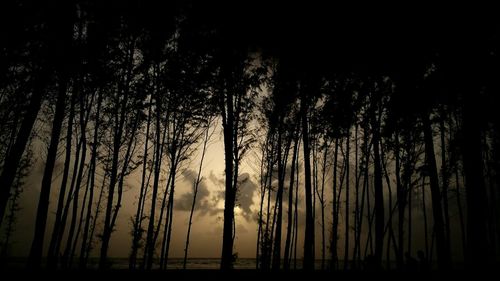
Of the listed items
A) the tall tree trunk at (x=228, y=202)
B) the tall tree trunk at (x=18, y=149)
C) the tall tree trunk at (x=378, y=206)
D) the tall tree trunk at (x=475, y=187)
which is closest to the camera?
the tall tree trunk at (x=475, y=187)

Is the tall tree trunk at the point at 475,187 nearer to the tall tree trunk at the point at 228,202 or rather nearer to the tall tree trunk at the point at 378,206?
the tall tree trunk at the point at 228,202

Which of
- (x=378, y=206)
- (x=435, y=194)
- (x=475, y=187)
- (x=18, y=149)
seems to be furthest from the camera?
(x=378, y=206)

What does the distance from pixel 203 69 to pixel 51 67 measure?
526cm

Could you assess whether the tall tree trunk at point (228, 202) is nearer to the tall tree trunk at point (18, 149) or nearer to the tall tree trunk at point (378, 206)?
the tall tree trunk at point (18, 149)

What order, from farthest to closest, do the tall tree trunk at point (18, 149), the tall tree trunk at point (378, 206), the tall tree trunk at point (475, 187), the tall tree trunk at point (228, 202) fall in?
the tall tree trunk at point (378, 206) → the tall tree trunk at point (228, 202) → the tall tree trunk at point (18, 149) → the tall tree trunk at point (475, 187)

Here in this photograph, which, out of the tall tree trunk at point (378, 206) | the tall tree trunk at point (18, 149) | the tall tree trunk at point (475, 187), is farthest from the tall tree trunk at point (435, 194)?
the tall tree trunk at point (18, 149)

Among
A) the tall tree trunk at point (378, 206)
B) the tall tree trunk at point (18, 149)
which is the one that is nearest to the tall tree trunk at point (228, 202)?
the tall tree trunk at point (18, 149)

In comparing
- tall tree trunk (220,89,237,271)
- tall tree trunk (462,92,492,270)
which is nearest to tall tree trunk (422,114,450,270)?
tall tree trunk (462,92,492,270)

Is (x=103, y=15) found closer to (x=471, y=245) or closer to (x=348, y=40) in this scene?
(x=348, y=40)

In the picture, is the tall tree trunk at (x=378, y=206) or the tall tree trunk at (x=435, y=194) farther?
the tall tree trunk at (x=378, y=206)

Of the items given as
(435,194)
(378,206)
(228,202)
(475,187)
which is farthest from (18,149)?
(378,206)

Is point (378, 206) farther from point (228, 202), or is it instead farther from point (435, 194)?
point (228, 202)

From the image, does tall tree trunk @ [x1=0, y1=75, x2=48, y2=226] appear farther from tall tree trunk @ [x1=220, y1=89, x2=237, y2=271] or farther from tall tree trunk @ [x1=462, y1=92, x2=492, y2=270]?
tall tree trunk @ [x1=462, y1=92, x2=492, y2=270]

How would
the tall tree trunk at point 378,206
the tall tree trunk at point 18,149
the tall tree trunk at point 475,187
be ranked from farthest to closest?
the tall tree trunk at point 378,206 < the tall tree trunk at point 18,149 < the tall tree trunk at point 475,187
